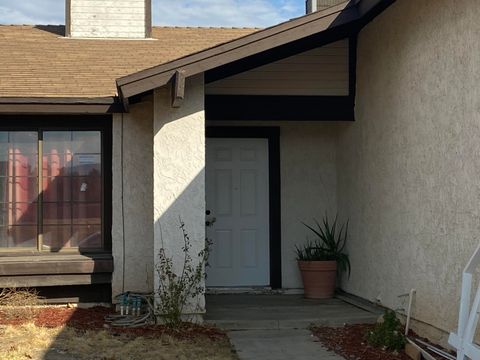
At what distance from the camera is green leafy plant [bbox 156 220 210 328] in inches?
266

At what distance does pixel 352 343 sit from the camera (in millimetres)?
6328

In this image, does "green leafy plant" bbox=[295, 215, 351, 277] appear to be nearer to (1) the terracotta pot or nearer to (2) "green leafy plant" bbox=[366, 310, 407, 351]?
(1) the terracotta pot

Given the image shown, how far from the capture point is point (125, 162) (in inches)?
316

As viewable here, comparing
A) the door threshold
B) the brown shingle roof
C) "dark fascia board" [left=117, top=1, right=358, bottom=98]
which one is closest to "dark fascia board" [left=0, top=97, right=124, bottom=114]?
the brown shingle roof

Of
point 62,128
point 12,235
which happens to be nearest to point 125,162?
point 62,128

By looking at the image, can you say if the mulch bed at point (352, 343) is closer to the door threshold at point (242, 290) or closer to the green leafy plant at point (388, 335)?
the green leafy plant at point (388, 335)

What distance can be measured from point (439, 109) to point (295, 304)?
3.34 meters

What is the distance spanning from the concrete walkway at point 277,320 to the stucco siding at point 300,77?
108 inches

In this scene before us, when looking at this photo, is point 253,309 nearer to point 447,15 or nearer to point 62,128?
point 62,128

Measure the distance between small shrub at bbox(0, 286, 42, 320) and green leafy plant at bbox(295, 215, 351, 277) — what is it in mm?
3563

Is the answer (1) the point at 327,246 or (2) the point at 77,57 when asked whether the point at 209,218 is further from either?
(2) the point at 77,57

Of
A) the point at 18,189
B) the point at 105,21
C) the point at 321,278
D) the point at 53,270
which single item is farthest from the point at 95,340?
the point at 105,21

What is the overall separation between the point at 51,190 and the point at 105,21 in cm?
368

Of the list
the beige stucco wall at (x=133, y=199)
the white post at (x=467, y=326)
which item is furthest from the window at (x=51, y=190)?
the white post at (x=467, y=326)
